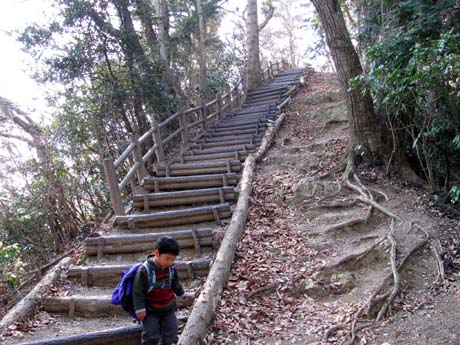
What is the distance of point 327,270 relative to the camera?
500cm

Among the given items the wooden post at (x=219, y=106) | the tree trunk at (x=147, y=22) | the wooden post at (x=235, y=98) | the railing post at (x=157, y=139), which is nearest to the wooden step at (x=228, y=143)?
the railing post at (x=157, y=139)

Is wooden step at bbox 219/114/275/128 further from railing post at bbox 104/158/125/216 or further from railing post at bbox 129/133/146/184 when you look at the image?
railing post at bbox 104/158/125/216

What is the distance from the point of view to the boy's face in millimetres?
3264

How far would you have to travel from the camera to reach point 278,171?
8633 millimetres

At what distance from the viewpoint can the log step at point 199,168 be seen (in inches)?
328

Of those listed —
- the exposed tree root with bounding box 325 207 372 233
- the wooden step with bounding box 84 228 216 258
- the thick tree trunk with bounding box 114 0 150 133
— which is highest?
the thick tree trunk with bounding box 114 0 150 133

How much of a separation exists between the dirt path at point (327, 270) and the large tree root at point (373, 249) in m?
0.03

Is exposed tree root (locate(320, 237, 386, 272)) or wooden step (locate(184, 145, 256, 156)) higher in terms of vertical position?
wooden step (locate(184, 145, 256, 156))

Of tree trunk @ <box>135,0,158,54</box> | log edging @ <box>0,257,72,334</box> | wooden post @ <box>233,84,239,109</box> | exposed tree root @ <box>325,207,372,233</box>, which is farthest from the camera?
wooden post @ <box>233,84,239,109</box>

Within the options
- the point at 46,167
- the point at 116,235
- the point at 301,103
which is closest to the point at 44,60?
the point at 46,167

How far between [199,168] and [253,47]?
1378 cm

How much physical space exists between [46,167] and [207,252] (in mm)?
4937

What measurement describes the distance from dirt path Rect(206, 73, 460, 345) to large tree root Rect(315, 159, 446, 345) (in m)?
0.03

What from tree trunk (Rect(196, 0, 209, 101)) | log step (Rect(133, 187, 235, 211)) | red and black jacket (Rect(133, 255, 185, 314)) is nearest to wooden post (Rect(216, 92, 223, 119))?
tree trunk (Rect(196, 0, 209, 101))
